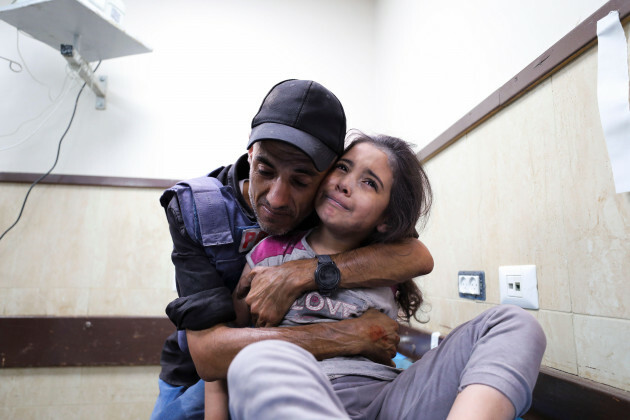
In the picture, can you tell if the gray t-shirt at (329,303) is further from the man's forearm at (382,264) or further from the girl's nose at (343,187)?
the girl's nose at (343,187)

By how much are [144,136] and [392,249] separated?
176 cm

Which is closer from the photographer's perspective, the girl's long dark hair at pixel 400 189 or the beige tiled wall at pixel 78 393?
the girl's long dark hair at pixel 400 189

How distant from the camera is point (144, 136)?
7.33 ft

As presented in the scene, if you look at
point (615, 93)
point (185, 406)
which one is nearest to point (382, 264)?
point (615, 93)

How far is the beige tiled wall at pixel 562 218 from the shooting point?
32.1 inches

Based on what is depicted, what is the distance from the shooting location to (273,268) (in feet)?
3.10

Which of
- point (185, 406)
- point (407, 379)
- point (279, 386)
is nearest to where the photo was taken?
point (279, 386)

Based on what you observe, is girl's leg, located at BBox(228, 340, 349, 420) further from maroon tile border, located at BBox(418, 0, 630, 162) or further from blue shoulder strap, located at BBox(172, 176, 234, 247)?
maroon tile border, located at BBox(418, 0, 630, 162)

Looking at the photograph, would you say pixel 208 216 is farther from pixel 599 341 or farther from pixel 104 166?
pixel 104 166

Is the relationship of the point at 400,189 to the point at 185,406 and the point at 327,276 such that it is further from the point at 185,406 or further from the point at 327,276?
the point at 185,406

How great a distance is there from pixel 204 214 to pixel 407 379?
0.61m

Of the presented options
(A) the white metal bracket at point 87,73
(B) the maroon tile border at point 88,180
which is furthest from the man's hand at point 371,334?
(A) the white metal bracket at point 87,73

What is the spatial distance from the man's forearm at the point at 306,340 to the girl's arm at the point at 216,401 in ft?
0.18

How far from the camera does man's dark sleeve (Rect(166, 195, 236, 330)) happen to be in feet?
2.99
